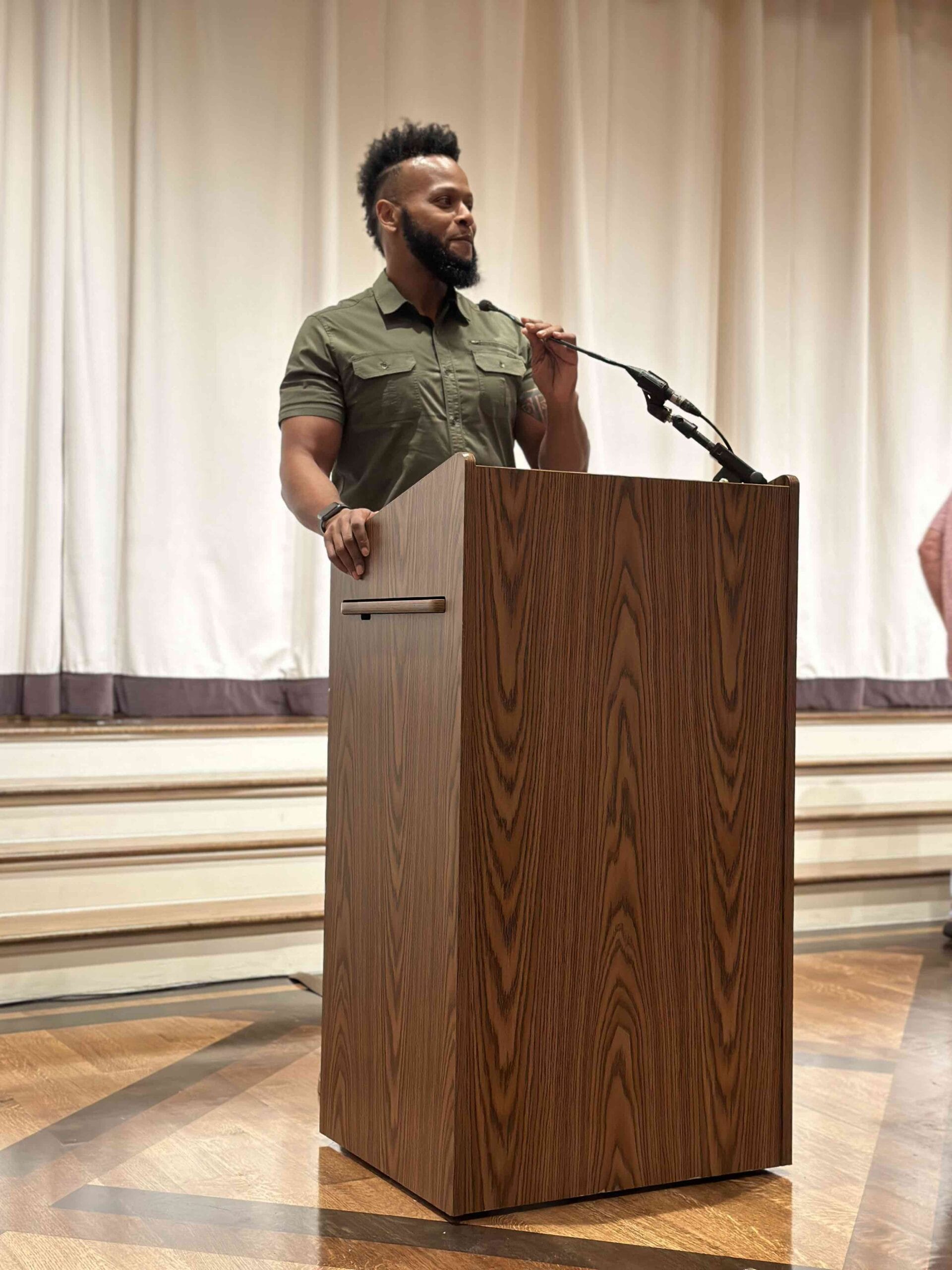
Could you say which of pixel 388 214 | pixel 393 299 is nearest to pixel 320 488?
pixel 393 299

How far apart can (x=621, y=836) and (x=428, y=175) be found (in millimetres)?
1259

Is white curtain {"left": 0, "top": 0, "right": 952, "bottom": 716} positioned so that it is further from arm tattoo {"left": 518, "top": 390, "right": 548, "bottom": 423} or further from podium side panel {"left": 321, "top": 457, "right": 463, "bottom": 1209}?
podium side panel {"left": 321, "top": 457, "right": 463, "bottom": 1209}

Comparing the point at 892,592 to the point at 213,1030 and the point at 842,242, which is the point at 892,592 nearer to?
the point at 842,242

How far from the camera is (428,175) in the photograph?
248cm

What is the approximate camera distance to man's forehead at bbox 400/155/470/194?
248cm

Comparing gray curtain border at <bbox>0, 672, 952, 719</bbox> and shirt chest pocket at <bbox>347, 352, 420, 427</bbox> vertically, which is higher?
shirt chest pocket at <bbox>347, 352, 420, 427</bbox>

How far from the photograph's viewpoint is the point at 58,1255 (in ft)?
6.03

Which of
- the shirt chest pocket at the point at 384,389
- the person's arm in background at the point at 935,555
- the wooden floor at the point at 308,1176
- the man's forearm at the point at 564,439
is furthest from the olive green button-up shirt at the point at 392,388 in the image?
the person's arm in background at the point at 935,555

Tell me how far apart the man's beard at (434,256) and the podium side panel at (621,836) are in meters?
0.72

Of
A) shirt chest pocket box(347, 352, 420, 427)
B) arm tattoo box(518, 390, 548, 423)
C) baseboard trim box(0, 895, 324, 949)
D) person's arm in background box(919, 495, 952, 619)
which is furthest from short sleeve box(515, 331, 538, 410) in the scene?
person's arm in background box(919, 495, 952, 619)

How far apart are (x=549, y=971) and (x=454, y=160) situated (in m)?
1.49

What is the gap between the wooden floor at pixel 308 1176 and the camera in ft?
6.05

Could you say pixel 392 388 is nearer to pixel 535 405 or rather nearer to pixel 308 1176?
pixel 535 405

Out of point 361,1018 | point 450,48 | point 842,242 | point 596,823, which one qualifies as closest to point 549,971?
→ point 596,823
